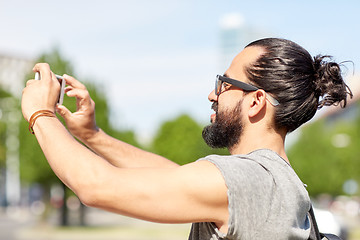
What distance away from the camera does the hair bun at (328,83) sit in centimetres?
202

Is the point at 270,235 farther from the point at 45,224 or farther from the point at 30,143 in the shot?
the point at 45,224

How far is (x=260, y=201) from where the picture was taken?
165cm

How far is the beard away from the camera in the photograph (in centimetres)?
194

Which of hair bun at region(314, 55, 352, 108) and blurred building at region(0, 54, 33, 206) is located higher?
hair bun at region(314, 55, 352, 108)

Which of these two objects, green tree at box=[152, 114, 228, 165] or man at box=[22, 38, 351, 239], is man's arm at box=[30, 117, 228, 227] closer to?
man at box=[22, 38, 351, 239]

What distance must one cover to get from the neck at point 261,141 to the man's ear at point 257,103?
6 centimetres

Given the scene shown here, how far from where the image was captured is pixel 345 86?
A: 85.2 inches

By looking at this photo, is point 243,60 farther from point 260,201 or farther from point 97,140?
point 97,140

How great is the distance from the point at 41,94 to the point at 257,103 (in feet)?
2.29

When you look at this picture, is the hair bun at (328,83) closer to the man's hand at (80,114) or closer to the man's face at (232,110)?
the man's face at (232,110)

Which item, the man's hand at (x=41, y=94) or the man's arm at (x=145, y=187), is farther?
the man's hand at (x=41, y=94)

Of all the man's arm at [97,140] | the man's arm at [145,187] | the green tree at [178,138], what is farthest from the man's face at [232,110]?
the green tree at [178,138]

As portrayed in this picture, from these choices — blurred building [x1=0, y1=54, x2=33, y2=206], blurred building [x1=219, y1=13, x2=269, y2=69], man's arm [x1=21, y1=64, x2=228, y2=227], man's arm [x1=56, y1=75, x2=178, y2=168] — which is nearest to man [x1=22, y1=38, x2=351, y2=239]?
man's arm [x1=21, y1=64, x2=228, y2=227]

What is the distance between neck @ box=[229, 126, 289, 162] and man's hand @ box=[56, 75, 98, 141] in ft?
2.34
